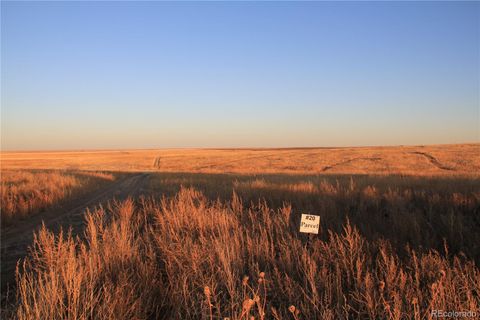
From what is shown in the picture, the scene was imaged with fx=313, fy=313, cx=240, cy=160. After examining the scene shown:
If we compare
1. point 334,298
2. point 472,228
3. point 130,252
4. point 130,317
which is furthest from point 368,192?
point 130,317

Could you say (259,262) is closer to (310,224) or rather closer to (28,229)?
(310,224)

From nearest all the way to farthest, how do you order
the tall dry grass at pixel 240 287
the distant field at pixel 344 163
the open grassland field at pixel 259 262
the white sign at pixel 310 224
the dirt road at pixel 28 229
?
1. the tall dry grass at pixel 240 287
2. the open grassland field at pixel 259 262
3. the white sign at pixel 310 224
4. the dirt road at pixel 28 229
5. the distant field at pixel 344 163

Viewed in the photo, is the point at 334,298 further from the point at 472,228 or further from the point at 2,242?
the point at 2,242

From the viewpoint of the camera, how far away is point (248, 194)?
11.5 metres

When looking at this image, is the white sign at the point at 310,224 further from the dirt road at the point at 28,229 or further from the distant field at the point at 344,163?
the distant field at the point at 344,163

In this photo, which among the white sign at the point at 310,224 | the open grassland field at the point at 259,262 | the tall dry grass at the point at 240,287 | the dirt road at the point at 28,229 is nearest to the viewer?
the tall dry grass at the point at 240,287

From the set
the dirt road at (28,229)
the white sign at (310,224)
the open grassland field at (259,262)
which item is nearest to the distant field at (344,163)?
the open grassland field at (259,262)

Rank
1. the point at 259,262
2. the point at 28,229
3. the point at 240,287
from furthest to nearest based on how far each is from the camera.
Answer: the point at 28,229 → the point at 259,262 → the point at 240,287

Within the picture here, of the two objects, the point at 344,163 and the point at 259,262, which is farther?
the point at 344,163

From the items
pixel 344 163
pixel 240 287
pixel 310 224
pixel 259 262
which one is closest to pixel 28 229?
pixel 259 262

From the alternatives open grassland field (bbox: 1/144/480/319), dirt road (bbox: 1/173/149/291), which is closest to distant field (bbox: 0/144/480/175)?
open grassland field (bbox: 1/144/480/319)

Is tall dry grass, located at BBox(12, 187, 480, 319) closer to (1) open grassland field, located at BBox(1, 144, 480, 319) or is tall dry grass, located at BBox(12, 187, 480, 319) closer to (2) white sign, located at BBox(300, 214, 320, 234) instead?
(1) open grassland field, located at BBox(1, 144, 480, 319)

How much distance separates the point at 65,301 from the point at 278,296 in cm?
245

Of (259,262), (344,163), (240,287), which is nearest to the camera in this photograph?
(240,287)
